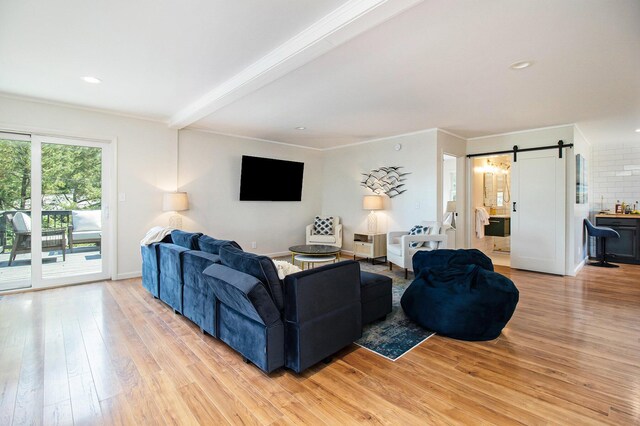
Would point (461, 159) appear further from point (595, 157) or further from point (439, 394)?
point (439, 394)

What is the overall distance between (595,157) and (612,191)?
0.81m

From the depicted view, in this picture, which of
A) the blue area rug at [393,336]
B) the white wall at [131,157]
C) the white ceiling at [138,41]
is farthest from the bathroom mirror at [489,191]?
the white wall at [131,157]

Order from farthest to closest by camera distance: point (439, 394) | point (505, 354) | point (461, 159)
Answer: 1. point (461, 159)
2. point (505, 354)
3. point (439, 394)

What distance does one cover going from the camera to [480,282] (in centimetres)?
270

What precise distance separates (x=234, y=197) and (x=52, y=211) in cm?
272

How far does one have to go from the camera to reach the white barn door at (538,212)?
498 cm

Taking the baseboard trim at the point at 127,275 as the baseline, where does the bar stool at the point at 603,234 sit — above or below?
above

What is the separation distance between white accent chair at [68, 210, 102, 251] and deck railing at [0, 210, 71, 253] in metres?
0.09

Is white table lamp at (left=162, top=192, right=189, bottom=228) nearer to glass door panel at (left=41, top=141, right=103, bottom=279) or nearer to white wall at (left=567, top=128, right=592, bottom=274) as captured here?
glass door panel at (left=41, top=141, right=103, bottom=279)

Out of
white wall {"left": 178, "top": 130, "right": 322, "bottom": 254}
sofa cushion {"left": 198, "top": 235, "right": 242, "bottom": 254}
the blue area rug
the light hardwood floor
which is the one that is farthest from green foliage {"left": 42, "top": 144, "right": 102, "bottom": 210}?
the blue area rug

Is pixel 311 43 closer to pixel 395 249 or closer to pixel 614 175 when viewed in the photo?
pixel 395 249

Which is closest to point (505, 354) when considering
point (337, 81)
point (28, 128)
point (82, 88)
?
point (337, 81)

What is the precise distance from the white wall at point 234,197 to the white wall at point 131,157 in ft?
1.17

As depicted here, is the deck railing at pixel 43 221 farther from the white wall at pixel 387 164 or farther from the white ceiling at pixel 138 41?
the white wall at pixel 387 164
